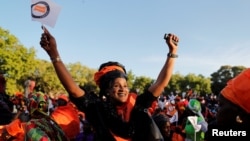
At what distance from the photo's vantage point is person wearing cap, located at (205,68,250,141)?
1622 millimetres

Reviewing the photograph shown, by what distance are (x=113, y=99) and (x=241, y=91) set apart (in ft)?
4.54

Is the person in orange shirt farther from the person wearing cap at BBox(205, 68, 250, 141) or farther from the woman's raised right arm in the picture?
the person wearing cap at BBox(205, 68, 250, 141)

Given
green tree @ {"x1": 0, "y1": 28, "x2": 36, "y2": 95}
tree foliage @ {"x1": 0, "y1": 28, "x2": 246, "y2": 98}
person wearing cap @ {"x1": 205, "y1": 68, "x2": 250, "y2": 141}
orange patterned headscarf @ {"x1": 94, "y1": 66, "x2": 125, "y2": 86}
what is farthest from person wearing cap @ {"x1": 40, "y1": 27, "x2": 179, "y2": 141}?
green tree @ {"x1": 0, "y1": 28, "x2": 36, "y2": 95}

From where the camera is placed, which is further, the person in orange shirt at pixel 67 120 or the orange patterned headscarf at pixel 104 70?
the person in orange shirt at pixel 67 120

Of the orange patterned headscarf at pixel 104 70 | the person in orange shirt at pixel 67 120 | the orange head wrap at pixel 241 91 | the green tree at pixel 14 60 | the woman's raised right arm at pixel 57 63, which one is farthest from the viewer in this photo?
the green tree at pixel 14 60

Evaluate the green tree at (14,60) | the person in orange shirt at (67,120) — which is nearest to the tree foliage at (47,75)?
the green tree at (14,60)

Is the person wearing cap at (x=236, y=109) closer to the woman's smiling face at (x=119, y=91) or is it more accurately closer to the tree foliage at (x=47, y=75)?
the woman's smiling face at (x=119, y=91)

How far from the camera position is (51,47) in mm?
2650

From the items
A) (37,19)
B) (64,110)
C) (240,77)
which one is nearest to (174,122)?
(64,110)

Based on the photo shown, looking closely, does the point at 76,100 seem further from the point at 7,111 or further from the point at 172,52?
the point at 7,111

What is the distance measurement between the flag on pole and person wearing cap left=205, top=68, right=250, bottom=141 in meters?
1.50

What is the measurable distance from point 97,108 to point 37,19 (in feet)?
2.57

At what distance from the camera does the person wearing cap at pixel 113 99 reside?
2.66 meters

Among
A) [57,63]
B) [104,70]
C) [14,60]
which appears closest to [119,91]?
[104,70]
